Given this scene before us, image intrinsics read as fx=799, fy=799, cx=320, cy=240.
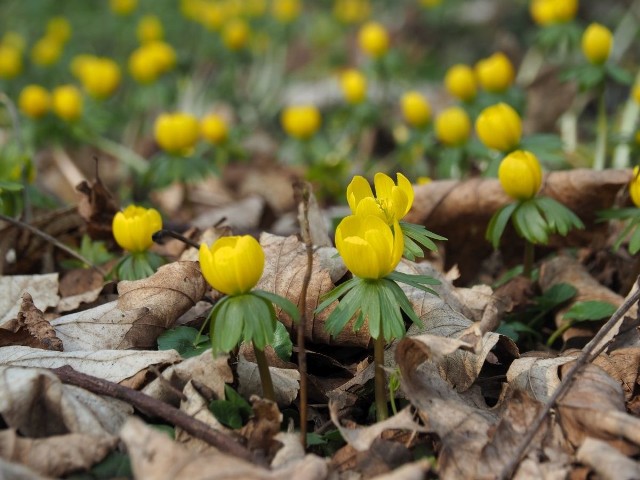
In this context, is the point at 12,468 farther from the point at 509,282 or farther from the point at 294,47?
the point at 294,47

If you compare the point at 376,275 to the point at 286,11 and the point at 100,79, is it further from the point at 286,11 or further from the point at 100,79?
the point at 286,11

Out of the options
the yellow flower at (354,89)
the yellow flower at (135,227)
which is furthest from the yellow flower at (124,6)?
the yellow flower at (135,227)

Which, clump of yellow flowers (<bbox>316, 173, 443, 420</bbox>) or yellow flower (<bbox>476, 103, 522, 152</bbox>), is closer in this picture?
clump of yellow flowers (<bbox>316, 173, 443, 420</bbox>)

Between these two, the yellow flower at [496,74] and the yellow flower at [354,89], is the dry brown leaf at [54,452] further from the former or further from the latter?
the yellow flower at [354,89]

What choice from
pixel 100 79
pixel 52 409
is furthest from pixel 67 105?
pixel 52 409

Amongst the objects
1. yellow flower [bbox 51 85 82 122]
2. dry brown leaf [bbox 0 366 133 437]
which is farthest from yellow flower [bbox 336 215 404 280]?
yellow flower [bbox 51 85 82 122]

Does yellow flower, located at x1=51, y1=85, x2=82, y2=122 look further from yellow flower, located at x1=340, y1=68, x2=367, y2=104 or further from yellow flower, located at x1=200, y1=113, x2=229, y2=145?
yellow flower, located at x1=340, y1=68, x2=367, y2=104

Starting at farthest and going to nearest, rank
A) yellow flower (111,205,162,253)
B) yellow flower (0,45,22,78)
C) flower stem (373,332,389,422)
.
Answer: yellow flower (0,45,22,78) < yellow flower (111,205,162,253) < flower stem (373,332,389,422)

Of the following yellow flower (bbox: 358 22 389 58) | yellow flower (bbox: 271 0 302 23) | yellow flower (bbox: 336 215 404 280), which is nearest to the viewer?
yellow flower (bbox: 336 215 404 280)
